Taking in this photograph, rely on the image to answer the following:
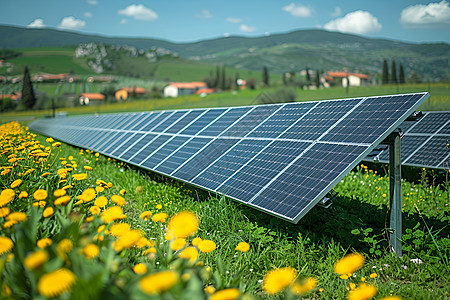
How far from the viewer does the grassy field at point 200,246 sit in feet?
7.04

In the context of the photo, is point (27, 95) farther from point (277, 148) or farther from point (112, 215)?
point (112, 215)

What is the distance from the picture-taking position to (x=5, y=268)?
2.71m

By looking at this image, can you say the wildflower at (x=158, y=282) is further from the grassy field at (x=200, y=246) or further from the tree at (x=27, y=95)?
the tree at (x=27, y=95)

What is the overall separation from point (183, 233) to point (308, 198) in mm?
2681

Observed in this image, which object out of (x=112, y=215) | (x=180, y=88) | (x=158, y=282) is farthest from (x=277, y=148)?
(x=180, y=88)

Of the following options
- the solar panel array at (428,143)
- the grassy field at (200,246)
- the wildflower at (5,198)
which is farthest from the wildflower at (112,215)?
the solar panel array at (428,143)

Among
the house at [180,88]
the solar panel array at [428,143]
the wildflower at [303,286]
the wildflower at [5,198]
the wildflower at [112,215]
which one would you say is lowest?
the house at [180,88]

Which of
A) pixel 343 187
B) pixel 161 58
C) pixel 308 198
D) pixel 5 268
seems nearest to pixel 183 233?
pixel 5 268

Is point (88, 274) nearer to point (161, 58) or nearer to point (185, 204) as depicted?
point (185, 204)

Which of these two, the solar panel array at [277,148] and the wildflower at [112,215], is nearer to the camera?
the wildflower at [112,215]

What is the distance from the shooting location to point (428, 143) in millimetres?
10297

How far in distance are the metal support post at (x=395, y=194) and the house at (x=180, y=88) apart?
324ft

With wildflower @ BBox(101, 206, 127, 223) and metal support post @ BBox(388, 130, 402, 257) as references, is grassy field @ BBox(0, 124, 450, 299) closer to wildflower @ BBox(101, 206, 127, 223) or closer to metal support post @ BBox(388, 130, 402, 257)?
wildflower @ BBox(101, 206, 127, 223)

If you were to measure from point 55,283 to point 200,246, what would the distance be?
1.33m
